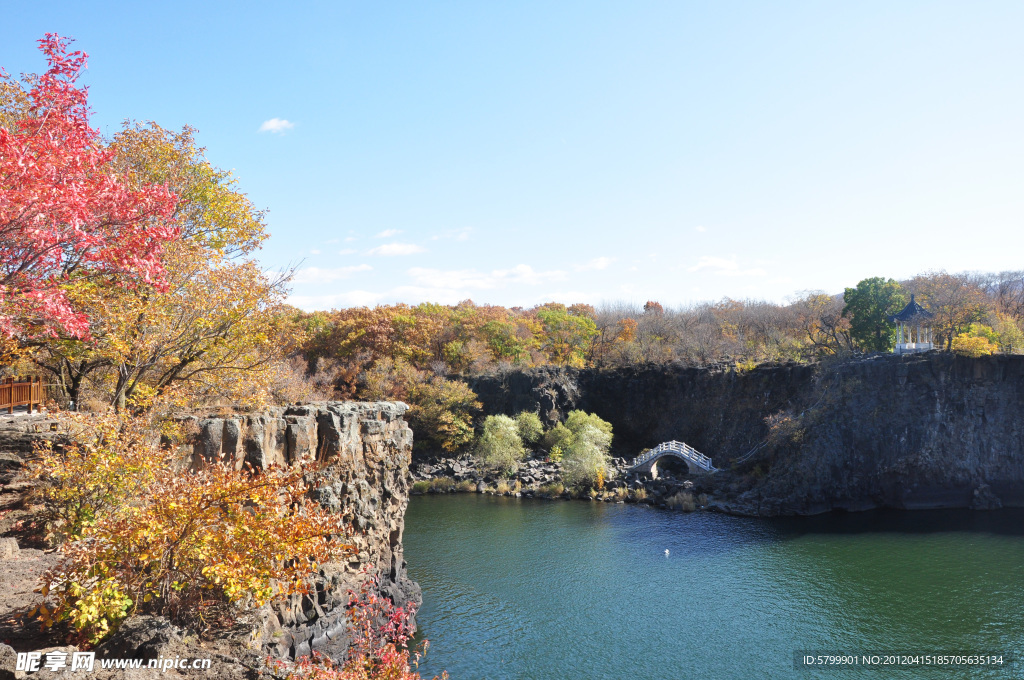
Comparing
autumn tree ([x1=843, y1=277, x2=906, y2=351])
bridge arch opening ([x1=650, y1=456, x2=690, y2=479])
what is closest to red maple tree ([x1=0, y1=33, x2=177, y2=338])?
bridge arch opening ([x1=650, y1=456, x2=690, y2=479])

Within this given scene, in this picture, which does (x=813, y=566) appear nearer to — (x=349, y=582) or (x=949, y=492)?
(x=949, y=492)

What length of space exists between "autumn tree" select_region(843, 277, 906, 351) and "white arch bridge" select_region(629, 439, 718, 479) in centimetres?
1455

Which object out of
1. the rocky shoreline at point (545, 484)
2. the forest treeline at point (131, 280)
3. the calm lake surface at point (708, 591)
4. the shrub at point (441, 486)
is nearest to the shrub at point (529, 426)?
the rocky shoreline at point (545, 484)

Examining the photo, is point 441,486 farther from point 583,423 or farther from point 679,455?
point 679,455

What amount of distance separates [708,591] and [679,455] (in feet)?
61.9

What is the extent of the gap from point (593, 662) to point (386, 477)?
8519mm

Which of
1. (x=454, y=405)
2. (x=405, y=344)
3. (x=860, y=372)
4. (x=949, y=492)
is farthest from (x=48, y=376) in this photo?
(x=949, y=492)

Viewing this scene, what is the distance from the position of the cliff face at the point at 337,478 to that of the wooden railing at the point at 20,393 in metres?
9.59

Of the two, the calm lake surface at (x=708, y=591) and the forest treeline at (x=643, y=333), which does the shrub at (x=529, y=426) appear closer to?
the forest treeline at (x=643, y=333)

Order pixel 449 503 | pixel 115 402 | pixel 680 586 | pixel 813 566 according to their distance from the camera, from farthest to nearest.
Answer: pixel 449 503
pixel 813 566
pixel 680 586
pixel 115 402

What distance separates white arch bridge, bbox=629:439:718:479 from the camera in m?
39.6

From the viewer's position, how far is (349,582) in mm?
17688

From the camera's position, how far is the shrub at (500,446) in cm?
4181

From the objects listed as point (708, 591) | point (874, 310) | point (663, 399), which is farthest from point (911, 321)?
point (708, 591)
